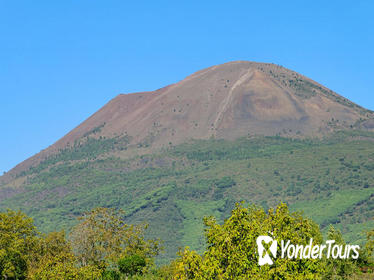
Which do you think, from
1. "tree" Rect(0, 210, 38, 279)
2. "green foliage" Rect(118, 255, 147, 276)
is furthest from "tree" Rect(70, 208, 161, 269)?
"tree" Rect(0, 210, 38, 279)

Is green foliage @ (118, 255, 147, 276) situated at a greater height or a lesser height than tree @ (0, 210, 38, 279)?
lesser

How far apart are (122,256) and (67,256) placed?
50.1 feet

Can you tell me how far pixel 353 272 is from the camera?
56.7 m

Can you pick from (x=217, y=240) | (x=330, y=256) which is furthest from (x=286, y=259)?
(x=330, y=256)

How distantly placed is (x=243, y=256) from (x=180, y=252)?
5.23 meters

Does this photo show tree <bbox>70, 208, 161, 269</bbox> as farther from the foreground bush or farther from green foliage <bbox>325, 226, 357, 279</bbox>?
the foreground bush

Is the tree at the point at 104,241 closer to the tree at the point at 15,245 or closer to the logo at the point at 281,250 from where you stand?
the tree at the point at 15,245

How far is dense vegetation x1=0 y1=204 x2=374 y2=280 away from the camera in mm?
40062

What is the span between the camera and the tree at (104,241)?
257ft

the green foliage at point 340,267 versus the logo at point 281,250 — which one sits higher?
the logo at point 281,250

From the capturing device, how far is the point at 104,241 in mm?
81250

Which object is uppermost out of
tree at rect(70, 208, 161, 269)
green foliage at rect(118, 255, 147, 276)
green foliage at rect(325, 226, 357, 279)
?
tree at rect(70, 208, 161, 269)

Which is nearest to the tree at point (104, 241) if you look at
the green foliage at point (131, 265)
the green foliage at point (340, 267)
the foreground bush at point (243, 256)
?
the green foliage at point (131, 265)

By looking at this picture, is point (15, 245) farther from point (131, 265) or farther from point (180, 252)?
point (180, 252)
